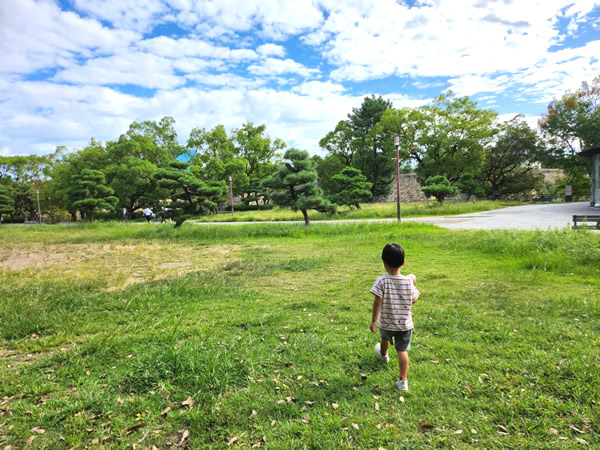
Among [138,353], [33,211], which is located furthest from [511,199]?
[33,211]

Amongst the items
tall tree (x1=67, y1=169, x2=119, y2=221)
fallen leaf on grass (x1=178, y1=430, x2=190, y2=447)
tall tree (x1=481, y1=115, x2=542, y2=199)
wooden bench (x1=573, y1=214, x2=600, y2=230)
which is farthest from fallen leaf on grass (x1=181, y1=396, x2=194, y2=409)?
tall tree (x1=481, y1=115, x2=542, y2=199)

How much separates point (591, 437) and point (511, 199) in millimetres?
37290

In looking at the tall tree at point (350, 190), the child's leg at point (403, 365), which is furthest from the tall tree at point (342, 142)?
the child's leg at point (403, 365)

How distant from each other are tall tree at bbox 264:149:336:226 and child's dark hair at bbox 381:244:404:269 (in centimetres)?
1069

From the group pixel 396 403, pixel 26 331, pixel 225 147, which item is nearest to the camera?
pixel 396 403

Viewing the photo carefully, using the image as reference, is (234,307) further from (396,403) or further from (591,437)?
(591,437)

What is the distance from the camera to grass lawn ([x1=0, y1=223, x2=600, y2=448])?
2.13 meters

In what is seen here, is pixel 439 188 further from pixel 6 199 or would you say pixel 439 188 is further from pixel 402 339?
pixel 6 199

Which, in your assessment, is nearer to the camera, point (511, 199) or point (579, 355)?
point (579, 355)

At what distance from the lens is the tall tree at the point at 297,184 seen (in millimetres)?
13242

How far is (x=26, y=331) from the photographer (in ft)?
12.4

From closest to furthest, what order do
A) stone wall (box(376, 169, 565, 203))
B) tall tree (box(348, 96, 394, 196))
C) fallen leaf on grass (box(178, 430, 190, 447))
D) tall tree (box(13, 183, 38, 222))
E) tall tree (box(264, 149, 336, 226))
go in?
fallen leaf on grass (box(178, 430, 190, 447)) < tall tree (box(264, 149, 336, 226)) < tall tree (box(348, 96, 394, 196)) < stone wall (box(376, 169, 565, 203)) < tall tree (box(13, 183, 38, 222))

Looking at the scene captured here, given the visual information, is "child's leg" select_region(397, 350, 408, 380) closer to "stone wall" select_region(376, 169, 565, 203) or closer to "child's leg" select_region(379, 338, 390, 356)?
"child's leg" select_region(379, 338, 390, 356)

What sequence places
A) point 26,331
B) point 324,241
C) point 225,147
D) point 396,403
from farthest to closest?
point 225,147
point 324,241
point 26,331
point 396,403
